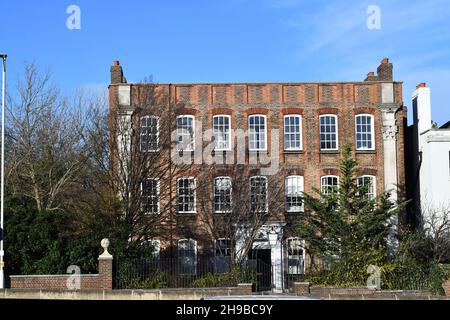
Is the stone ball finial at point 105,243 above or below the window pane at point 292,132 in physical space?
below

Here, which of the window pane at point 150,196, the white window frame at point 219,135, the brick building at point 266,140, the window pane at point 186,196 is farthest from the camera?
the white window frame at point 219,135

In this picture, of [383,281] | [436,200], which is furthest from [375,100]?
[383,281]

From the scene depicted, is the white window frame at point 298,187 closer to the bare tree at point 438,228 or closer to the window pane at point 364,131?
the window pane at point 364,131

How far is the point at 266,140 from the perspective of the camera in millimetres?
35938

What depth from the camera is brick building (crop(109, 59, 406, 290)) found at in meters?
34.3

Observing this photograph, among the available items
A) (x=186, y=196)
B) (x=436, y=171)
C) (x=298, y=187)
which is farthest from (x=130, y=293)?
(x=436, y=171)

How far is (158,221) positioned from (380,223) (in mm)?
10542

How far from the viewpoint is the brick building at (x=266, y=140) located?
34.3 meters

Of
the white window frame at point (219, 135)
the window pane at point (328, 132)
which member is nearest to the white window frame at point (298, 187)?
the window pane at point (328, 132)

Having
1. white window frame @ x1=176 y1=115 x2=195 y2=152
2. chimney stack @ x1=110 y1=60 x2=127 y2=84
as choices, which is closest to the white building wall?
white window frame @ x1=176 y1=115 x2=195 y2=152

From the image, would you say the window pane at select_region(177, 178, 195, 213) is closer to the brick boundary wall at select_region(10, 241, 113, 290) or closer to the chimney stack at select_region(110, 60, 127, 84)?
the chimney stack at select_region(110, 60, 127, 84)

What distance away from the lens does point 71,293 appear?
79.9 feet

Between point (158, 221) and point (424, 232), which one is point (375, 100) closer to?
point (424, 232)

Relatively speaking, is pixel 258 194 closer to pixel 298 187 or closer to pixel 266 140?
pixel 298 187
